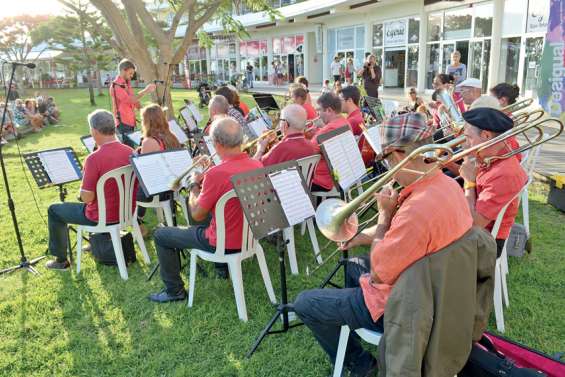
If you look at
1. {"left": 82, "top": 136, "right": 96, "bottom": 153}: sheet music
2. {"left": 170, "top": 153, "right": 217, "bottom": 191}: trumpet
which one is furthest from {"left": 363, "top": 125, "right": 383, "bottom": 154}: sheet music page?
{"left": 82, "top": 136, "right": 96, "bottom": 153}: sheet music

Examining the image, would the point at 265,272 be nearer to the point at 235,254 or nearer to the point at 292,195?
the point at 235,254

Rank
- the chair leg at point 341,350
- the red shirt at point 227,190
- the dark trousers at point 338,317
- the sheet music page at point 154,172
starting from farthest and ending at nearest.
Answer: the sheet music page at point 154,172 → the red shirt at point 227,190 → the chair leg at point 341,350 → the dark trousers at point 338,317

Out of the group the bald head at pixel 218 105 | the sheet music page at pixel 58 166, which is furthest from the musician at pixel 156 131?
the bald head at pixel 218 105

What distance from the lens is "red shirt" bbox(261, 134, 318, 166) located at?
4.04 metres

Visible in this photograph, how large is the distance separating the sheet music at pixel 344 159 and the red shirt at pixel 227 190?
22.2 inches

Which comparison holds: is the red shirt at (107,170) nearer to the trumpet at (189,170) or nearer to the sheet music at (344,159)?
the trumpet at (189,170)

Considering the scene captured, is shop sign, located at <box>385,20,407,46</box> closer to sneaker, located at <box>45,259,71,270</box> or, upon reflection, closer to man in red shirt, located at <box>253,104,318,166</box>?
man in red shirt, located at <box>253,104,318,166</box>

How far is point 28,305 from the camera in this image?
3.61 metres

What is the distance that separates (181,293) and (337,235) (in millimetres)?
2068

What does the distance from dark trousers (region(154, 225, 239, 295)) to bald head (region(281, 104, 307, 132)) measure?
4.18ft

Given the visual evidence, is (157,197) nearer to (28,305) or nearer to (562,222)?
(28,305)

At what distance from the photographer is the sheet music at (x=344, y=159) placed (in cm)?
323

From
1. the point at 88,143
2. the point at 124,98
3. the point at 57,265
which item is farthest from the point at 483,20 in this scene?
the point at 57,265

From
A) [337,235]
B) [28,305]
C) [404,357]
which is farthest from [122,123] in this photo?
[404,357]
